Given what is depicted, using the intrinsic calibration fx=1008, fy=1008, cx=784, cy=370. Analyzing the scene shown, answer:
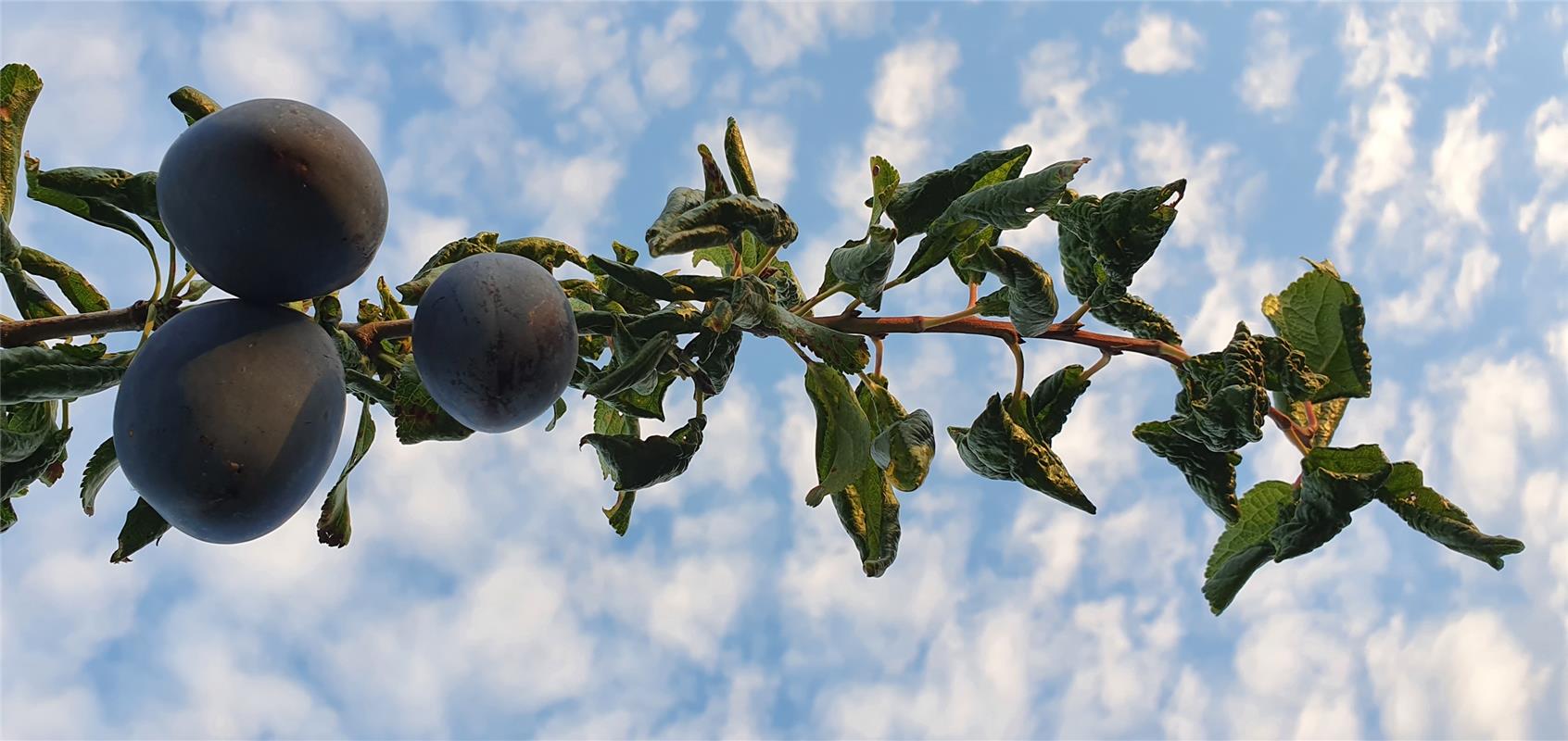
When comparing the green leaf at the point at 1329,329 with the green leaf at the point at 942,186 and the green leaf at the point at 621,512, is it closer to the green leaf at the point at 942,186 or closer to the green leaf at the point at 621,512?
the green leaf at the point at 942,186

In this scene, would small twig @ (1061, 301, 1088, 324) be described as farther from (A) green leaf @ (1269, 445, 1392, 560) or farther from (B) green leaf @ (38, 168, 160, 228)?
(B) green leaf @ (38, 168, 160, 228)

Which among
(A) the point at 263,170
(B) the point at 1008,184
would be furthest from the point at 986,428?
(A) the point at 263,170

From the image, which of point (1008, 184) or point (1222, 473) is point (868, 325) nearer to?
point (1008, 184)

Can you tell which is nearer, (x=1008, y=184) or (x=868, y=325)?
(x=1008, y=184)

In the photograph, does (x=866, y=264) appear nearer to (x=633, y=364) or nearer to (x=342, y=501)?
(x=633, y=364)

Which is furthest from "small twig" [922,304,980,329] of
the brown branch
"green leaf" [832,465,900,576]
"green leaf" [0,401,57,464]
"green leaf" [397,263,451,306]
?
"green leaf" [0,401,57,464]

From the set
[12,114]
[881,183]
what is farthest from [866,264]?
[12,114]
